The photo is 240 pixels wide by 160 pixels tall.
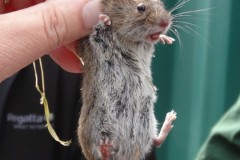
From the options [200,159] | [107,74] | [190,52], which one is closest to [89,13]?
[107,74]

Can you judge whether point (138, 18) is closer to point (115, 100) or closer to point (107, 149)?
point (115, 100)

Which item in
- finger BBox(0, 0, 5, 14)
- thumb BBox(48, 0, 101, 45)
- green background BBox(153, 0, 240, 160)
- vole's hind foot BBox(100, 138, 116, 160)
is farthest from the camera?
green background BBox(153, 0, 240, 160)

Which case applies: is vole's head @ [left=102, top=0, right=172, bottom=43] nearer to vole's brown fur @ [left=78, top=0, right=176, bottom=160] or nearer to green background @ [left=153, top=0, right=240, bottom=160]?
vole's brown fur @ [left=78, top=0, right=176, bottom=160]

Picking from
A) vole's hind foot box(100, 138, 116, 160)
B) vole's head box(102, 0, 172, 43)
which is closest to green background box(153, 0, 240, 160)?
vole's head box(102, 0, 172, 43)

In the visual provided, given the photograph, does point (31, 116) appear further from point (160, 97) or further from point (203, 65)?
point (203, 65)

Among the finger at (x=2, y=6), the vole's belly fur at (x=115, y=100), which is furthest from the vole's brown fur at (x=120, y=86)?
the finger at (x=2, y=6)

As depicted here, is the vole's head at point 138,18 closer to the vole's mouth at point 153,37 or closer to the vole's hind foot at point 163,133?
the vole's mouth at point 153,37
